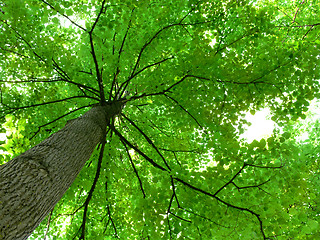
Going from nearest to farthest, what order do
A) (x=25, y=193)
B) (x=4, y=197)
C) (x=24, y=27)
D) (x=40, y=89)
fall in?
1. (x=4, y=197)
2. (x=25, y=193)
3. (x=24, y=27)
4. (x=40, y=89)

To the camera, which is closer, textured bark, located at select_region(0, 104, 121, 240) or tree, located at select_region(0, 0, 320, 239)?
textured bark, located at select_region(0, 104, 121, 240)

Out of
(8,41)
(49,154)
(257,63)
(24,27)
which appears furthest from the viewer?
(8,41)

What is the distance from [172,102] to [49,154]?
2.22m

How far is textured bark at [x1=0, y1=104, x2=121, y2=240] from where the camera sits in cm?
129

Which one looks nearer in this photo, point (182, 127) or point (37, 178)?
point (37, 178)

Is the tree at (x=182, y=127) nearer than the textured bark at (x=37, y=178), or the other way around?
the textured bark at (x=37, y=178)

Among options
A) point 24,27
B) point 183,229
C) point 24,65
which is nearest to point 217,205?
point 183,229

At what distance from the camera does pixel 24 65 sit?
134 inches

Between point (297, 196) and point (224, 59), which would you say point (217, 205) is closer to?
point (297, 196)

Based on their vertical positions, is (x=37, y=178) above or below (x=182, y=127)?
below

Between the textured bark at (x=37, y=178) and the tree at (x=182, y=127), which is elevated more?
the tree at (x=182, y=127)

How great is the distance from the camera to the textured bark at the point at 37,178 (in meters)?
1.29

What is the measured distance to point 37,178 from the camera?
1572mm

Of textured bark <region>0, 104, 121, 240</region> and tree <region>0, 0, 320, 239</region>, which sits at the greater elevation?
tree <region>0, 0, 320, 239</region>
